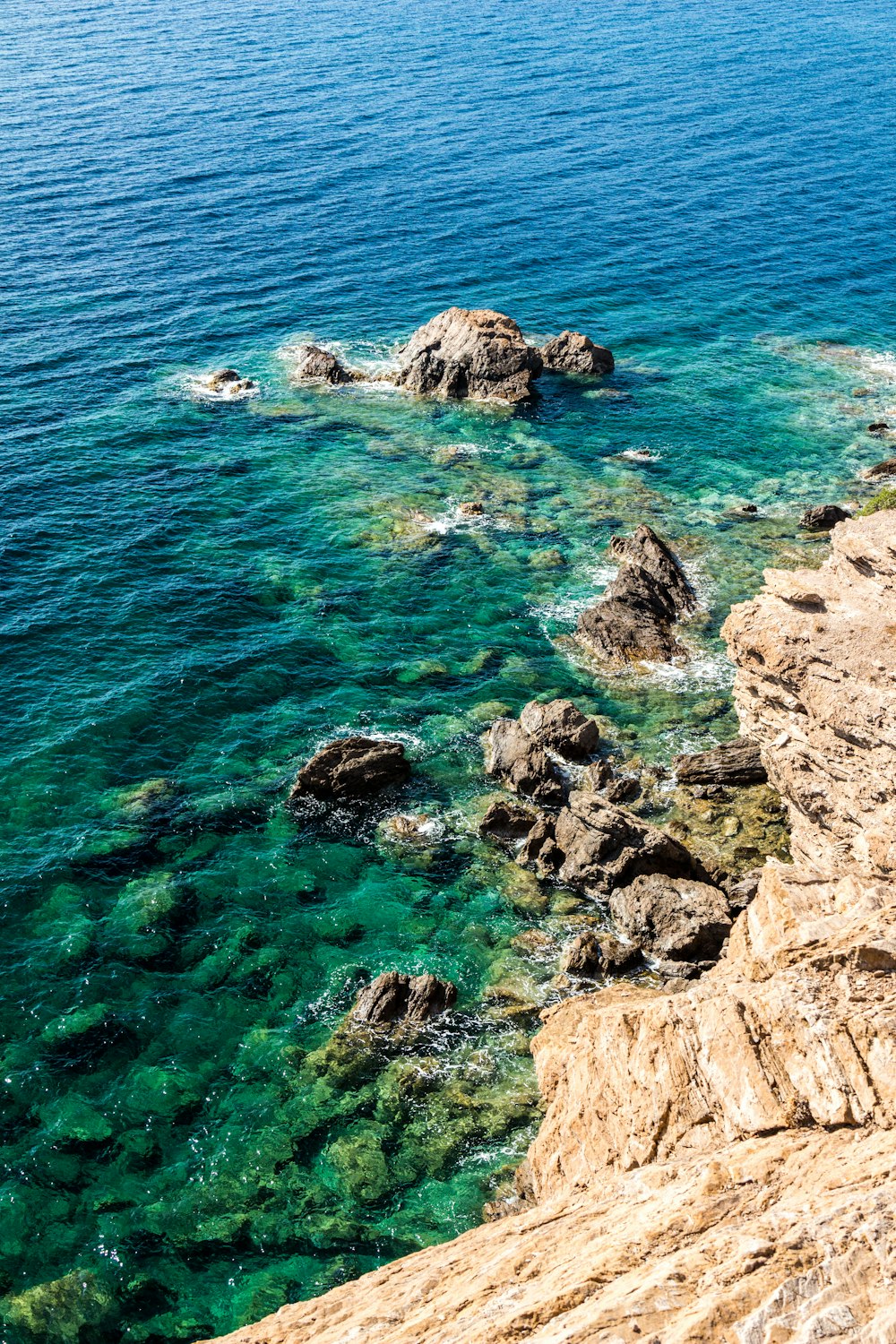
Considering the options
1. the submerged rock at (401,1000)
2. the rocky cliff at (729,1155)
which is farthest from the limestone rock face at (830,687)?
the submerged rock at (401,1000)

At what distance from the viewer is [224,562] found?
66438 mm

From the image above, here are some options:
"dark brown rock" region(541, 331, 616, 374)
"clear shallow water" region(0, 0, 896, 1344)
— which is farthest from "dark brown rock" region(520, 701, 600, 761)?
"dark brown rock" region(541, 331, 616, 374)

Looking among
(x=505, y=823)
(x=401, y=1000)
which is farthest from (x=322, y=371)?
(x=401, y=1000)

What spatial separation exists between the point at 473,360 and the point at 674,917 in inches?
2169

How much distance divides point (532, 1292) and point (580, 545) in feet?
173

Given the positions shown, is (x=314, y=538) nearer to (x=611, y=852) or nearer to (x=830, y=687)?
(x=611, y=852)

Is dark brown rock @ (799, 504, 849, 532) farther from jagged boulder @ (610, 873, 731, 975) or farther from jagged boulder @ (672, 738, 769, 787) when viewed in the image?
jagged boulder @ (610, 873, 731, 975)

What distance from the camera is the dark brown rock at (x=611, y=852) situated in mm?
44438

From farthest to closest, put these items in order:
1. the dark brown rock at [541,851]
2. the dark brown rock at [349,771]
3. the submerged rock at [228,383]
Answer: the submerged rock at [228,383] → the dark brown rock at [349,771] → the dark brown rock at [541,851]

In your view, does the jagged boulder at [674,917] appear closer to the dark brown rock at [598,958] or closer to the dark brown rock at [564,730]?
the dark brown rock at [598,958]

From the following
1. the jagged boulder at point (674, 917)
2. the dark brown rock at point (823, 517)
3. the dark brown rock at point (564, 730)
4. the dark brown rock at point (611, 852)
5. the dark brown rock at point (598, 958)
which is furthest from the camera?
the dark brown rock at point (823, 517)

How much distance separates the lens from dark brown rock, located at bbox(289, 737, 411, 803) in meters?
49.4

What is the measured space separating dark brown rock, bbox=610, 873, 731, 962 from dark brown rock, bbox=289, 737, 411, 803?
12470 mm

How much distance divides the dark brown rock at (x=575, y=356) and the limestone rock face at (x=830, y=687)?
47855 millimetres
